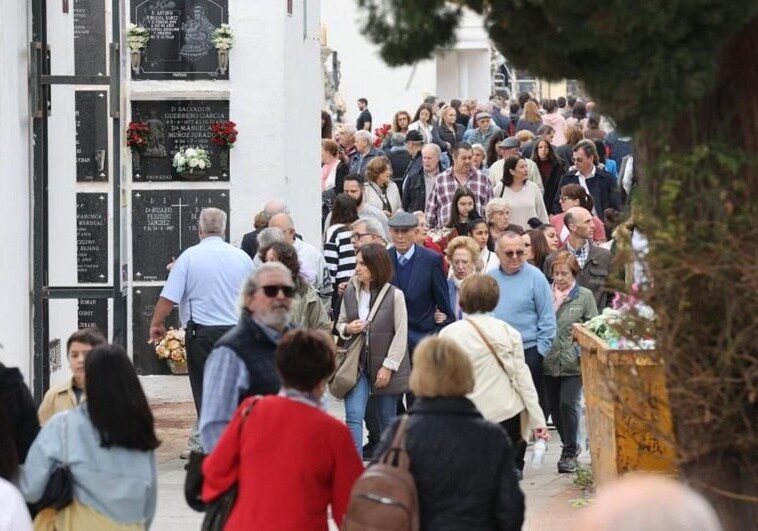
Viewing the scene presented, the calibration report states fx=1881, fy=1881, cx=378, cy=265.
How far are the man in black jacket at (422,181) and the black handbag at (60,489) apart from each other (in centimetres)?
1336

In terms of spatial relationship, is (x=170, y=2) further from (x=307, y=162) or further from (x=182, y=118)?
(x=307, y=162)

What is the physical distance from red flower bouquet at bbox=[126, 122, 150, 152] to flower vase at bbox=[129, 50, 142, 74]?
48 centimetres

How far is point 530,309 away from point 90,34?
497 cm

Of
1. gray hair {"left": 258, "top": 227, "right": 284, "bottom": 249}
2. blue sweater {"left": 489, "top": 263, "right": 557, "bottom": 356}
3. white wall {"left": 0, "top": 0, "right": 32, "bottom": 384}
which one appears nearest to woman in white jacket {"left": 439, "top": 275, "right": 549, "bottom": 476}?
blue sweater {"left": 489, "top": 263, "right": 557, "bottom": 356}

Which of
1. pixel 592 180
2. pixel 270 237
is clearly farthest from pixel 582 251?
pixel 592 180

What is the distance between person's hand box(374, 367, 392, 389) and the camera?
40.2 feet

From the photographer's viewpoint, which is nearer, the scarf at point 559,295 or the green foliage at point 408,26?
the green foliage at point 408,26

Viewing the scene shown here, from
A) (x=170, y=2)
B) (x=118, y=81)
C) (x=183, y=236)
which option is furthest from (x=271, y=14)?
(x=118, y=81)

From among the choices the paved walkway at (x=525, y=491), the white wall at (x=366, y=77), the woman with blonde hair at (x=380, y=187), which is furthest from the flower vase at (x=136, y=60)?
the white wall at (x=366, y=77)

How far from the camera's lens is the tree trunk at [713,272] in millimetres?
6027

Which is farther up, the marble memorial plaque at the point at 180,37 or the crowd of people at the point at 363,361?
the marble memorial plaque at the point at 180,37

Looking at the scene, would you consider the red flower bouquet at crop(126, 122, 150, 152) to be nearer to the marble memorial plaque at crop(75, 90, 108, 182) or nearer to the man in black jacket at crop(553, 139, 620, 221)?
the marble memorial plaque at crop(75, 90, 108, 182)

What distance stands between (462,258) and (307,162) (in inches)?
177

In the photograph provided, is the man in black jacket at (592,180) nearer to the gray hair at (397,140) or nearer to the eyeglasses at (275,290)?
the gray hair at (397,140)
